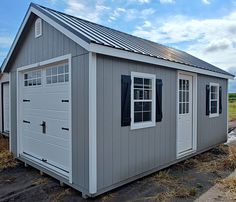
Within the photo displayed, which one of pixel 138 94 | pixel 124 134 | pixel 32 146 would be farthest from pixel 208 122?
pixel 32 146

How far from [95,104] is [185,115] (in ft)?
11.5

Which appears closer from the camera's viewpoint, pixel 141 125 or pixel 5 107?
pixel 141 125

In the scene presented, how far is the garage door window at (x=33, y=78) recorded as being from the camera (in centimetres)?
549

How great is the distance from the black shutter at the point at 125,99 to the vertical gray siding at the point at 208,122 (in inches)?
129

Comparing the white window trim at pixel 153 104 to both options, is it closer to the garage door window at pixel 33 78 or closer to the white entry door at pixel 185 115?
the white entry door at pixel 185 115

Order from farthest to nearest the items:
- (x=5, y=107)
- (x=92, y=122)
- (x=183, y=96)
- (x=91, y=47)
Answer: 1. (x=5, y=107)
2. (x=183, y=96)
3. (x=92, y=122)
4. (x=91, y=47)

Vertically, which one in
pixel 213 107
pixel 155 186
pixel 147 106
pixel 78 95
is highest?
pixel 78 95

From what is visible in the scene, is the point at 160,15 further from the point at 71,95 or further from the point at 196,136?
the point at 71,95

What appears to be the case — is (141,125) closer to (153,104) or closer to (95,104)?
(153,104)

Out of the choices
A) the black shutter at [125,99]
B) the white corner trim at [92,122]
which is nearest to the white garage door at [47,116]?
the white corner trim at [92,122]

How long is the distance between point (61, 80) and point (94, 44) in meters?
1.48

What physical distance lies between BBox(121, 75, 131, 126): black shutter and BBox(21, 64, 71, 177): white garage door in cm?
112

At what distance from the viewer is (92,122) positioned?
375 centimetres

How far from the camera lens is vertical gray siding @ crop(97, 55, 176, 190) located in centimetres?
391
